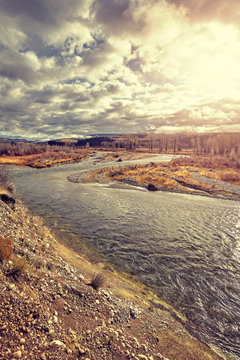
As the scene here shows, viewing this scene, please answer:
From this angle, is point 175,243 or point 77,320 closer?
point 77,320

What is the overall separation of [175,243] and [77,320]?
13.8 metres

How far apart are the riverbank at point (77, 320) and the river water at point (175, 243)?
1648 mm

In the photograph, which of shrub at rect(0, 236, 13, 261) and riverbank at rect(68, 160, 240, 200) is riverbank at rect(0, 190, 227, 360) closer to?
shrub at rect(0, 236, 13, 261)

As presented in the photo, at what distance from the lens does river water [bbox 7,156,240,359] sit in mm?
10367

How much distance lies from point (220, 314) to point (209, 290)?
6.11ft

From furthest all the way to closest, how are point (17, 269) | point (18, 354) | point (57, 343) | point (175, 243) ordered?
point (175, 243) → point (17, 269) → point (57, 343) → point (18, 354)

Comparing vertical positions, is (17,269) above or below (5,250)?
below

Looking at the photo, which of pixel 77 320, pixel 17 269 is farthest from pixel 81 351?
pixel 17 269

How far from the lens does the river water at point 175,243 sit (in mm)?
10367

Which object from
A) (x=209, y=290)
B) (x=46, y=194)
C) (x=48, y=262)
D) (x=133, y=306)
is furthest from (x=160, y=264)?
(x=46, y=194)

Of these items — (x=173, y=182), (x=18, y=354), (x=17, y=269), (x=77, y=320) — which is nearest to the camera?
(x=18, y=354)

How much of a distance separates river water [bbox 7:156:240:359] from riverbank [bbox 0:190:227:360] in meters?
1.65

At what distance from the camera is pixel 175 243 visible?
18203 mm

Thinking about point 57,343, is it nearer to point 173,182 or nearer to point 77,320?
point 77,320
